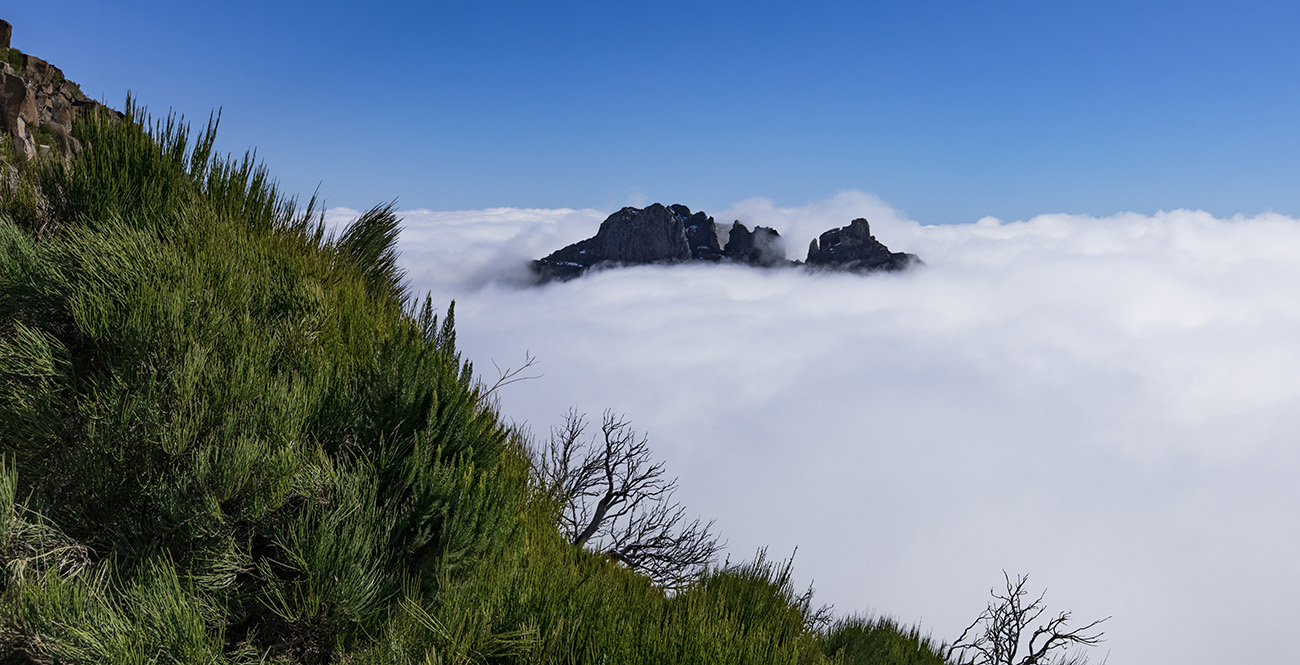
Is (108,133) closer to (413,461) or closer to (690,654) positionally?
(413,461)

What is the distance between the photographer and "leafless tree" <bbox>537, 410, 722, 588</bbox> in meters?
9.95

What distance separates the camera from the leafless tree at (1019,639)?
29.6ft

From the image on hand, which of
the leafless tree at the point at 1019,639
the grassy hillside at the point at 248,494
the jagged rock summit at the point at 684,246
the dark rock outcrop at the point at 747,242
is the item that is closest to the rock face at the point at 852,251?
the jagged rock summit at the point at 684,246

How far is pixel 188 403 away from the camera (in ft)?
10.0

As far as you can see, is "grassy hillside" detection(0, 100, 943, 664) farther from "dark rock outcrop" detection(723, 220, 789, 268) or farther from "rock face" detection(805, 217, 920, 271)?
"dark rock outcrop" detection(723, 220, 789, 268)

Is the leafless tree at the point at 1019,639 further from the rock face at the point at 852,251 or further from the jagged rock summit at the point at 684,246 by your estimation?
the rock face at the point at 852,251

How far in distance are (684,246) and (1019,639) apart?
511 feet

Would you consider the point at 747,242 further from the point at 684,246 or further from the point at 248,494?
the point at 248,494

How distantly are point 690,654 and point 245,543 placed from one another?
2.22 metres

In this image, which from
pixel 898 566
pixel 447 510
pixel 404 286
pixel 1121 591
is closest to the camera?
pixel 447 510

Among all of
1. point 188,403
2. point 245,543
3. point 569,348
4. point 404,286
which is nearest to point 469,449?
point 245,543

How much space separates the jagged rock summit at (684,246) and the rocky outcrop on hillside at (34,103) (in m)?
144

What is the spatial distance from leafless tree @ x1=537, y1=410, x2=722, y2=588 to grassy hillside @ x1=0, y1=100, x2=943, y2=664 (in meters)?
5.99

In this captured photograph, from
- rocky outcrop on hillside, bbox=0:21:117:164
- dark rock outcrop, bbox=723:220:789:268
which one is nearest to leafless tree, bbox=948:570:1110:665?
rocky outcrop on hillside, bbox=0:21:117:164
